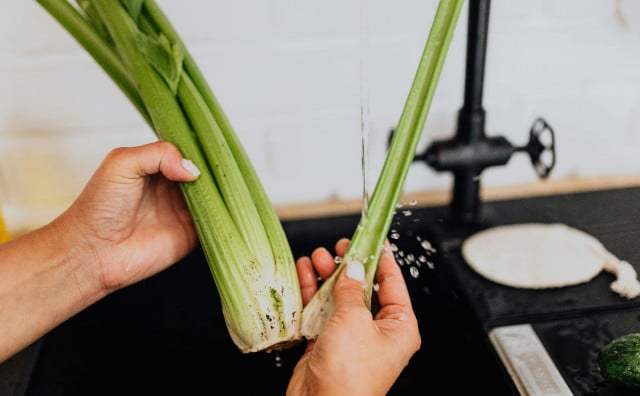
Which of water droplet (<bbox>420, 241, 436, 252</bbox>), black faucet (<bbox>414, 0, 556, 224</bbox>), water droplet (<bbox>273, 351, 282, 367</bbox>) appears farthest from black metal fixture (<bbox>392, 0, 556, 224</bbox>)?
water droplet (<bbox>273, 351, 282, 367</bbox>)

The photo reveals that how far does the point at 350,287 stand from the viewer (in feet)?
2.34

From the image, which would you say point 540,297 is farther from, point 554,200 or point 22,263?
point 22,263

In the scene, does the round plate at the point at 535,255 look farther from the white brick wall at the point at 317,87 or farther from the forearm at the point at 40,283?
the forearm at the point at 40,283

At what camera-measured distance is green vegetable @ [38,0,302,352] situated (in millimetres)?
717

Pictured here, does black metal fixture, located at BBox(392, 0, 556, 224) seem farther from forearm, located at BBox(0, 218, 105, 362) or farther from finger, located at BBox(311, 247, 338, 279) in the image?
forearm, located at BBox(0, 218, 105, 362)

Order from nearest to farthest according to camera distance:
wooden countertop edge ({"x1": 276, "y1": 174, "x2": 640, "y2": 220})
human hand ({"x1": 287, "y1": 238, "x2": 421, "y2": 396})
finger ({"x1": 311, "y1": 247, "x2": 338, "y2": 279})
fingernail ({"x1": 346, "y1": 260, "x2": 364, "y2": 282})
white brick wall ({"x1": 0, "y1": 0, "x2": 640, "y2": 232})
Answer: human hand ({"x1": 287, "y1": 238, "x2": 421, "y2": 396}), fingernail ({"x1": 346, "y1": 260, "x2": 364, "y2": 282}), finger ({"x1": 311, "y1": 247, "x2": 338, "y2": 279}), white brick wall ({"x1": 0, "y1": 0, "x2": 640, "y2": 232}), wooden countertop edge ({"x1": 276, "y1": 174, "x2": 640, "y2": 220})

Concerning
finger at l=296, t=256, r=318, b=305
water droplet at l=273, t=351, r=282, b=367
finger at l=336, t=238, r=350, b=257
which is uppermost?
finger at l=336, t=238, r=350, b=257

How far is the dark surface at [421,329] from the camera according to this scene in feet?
2.48

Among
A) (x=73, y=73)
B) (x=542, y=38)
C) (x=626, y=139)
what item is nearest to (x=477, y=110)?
(x=542, y=38)

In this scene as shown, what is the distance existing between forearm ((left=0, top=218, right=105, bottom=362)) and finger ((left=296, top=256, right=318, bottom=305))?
0.85 feet

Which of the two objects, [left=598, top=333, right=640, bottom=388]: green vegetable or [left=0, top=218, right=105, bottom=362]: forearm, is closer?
[left=598, top=333, right=640, bottom=388]: green vegetable

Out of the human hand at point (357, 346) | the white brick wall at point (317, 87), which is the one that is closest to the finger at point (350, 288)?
the human hand at point (357, 346)

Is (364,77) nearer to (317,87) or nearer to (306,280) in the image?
(317,87)

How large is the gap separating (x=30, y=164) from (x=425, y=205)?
2.09ft
